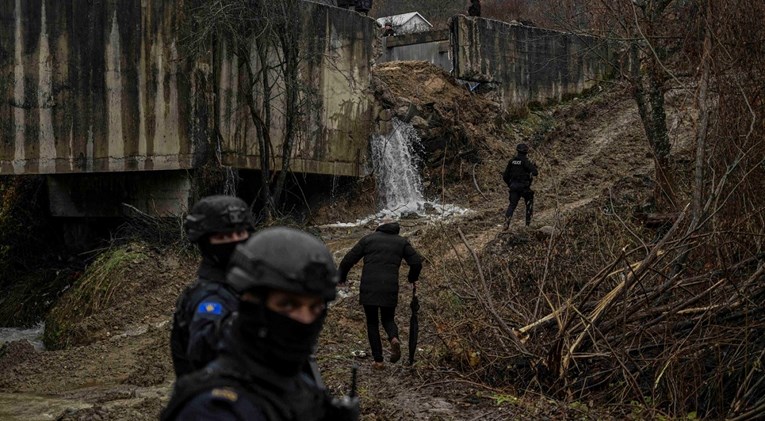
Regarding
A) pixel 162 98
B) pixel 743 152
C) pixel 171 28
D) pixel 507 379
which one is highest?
pixel 171 28

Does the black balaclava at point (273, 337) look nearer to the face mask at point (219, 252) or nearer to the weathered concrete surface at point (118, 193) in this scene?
the face mask at point (219, 252)

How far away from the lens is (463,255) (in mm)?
15438

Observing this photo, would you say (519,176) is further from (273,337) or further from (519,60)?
(273,337)

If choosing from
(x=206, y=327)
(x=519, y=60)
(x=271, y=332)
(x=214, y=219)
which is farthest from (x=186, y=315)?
(x=519, y=60)

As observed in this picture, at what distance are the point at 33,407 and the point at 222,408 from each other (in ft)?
26.0

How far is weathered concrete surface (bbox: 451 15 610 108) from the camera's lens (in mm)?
24109

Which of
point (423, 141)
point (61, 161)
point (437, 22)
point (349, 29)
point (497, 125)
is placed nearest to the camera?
point (61, 161)

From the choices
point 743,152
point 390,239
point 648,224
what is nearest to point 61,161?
point 390,239

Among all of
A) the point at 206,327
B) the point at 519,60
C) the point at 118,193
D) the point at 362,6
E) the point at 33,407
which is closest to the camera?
the point at 206,327

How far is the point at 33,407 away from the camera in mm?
9523

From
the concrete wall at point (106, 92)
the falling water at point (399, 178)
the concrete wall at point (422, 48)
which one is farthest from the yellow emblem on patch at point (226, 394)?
the concrete wall at point (422, 48)

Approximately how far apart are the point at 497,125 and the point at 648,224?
485 inches

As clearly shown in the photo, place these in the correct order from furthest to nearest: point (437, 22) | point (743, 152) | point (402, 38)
Result: point (437, 22) < point (402, 38) < point (743, 152)

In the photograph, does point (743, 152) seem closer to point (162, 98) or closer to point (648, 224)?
point (648, 224)
